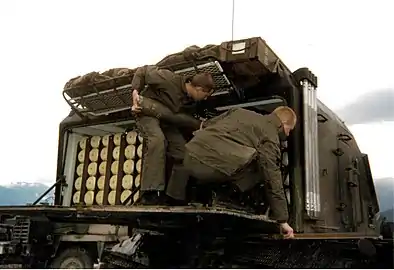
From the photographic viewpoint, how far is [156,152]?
477 cm

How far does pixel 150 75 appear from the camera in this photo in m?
5.08

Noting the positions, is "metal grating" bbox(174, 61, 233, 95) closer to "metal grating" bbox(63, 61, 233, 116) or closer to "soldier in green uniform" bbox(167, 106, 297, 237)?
"metal grating" bbox(63, 61, 233, 116)

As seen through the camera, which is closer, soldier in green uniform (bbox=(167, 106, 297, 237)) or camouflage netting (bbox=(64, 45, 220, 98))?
soldier in green uniform (bbox=(167, 106, 297, 237))

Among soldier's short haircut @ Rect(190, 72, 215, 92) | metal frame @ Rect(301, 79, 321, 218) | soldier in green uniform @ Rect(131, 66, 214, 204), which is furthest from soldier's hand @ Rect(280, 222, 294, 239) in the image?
soldier's short haircut @ Rect(190, 72, 215, 92)

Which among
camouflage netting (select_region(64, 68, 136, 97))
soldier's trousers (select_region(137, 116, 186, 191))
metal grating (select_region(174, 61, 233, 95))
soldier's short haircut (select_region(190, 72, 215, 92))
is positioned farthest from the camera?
camouflage netting (select_region(64, 68, 136, 97))

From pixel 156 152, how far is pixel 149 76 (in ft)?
2.37

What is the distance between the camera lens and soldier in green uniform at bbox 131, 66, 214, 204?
15.5 ft

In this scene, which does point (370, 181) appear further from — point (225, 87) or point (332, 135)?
point (225, 87)

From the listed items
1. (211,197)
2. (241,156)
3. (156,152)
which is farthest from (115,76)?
(241,156)

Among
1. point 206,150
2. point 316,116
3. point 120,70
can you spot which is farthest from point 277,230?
point 120,70

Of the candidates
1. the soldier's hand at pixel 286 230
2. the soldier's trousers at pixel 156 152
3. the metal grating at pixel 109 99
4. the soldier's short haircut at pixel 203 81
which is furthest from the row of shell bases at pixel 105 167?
the soldier's hand at pixel 286 230

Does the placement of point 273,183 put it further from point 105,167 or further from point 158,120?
point 105,167

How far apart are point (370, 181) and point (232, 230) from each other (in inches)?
112

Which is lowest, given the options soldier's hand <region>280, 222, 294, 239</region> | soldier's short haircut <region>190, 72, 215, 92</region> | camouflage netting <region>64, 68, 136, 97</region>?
soldier's hand <region>280, 222, 294, 239</region>
